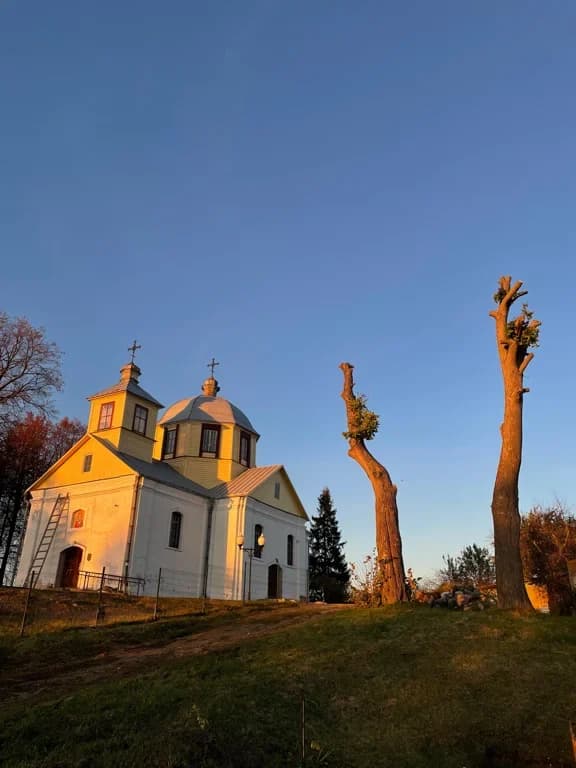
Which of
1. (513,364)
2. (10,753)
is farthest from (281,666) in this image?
(513,364)

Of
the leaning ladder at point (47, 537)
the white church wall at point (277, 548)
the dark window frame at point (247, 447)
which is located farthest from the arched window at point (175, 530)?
the dark window frame at point (247, 447)

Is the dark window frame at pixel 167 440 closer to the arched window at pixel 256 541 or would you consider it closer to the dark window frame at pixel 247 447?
the dark window frame at pixel 247 447

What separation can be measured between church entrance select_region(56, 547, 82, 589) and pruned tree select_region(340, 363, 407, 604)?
15186 millimetres

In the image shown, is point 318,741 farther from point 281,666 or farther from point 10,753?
point 10,753

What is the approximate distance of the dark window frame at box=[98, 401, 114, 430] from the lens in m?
30.5

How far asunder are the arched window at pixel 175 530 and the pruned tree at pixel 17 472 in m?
15.0

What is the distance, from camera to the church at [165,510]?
26.6 m

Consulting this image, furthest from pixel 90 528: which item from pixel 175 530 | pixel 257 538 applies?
pixel 257 538

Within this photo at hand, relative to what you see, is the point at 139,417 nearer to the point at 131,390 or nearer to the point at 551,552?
the point at 131,390

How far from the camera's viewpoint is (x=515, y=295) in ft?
57.1

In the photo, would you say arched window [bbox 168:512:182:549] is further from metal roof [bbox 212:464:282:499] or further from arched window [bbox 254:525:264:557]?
arched window [bbox 254:525:264:557]

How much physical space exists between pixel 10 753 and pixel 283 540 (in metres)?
26.7

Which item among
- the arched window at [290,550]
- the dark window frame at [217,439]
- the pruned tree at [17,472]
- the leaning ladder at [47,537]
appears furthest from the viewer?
the pruned tree at [17,472]

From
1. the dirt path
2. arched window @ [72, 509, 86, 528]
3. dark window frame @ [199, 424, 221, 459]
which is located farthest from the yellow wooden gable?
the dirt path
